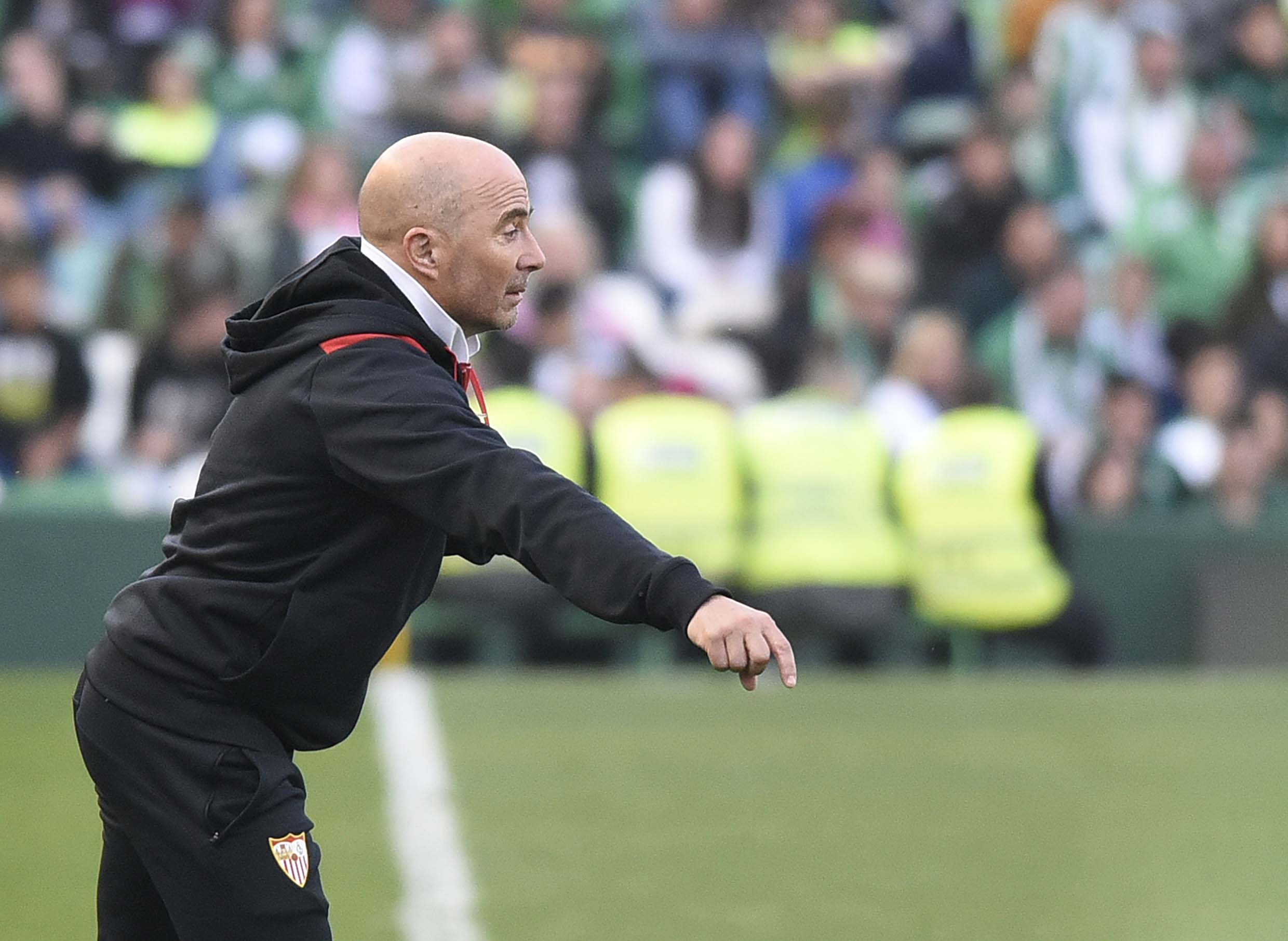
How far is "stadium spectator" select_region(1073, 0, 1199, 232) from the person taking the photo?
13219 mm

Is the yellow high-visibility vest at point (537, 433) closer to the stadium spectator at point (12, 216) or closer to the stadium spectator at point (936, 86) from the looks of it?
the stadium spectator at point (12, 216)

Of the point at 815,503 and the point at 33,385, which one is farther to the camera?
the point at 33,385

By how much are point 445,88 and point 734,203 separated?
5.95 ft

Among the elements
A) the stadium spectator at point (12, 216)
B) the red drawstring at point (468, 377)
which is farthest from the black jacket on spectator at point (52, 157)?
the red drawstring at point (468, 377)

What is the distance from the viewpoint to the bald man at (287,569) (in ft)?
10.7

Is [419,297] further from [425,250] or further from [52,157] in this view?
[52,157]

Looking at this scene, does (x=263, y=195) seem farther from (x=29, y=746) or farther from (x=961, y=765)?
(x=961, y=765)

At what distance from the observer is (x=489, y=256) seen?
334cm

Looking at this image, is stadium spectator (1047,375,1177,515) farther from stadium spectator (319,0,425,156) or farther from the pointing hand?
the pointing hand

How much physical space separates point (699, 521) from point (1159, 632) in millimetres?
2472

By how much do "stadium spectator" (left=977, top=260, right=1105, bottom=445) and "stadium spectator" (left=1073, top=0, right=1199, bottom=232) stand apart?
137cm

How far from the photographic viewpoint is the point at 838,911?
6.07m

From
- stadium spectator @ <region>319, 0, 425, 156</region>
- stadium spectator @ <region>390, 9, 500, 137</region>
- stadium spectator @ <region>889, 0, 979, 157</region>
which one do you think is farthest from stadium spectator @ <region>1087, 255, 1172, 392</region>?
stadium spectator @ <region>319, 0, 425, 156</region>

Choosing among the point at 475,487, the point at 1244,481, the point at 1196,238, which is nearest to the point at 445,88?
the point at 1196,238
